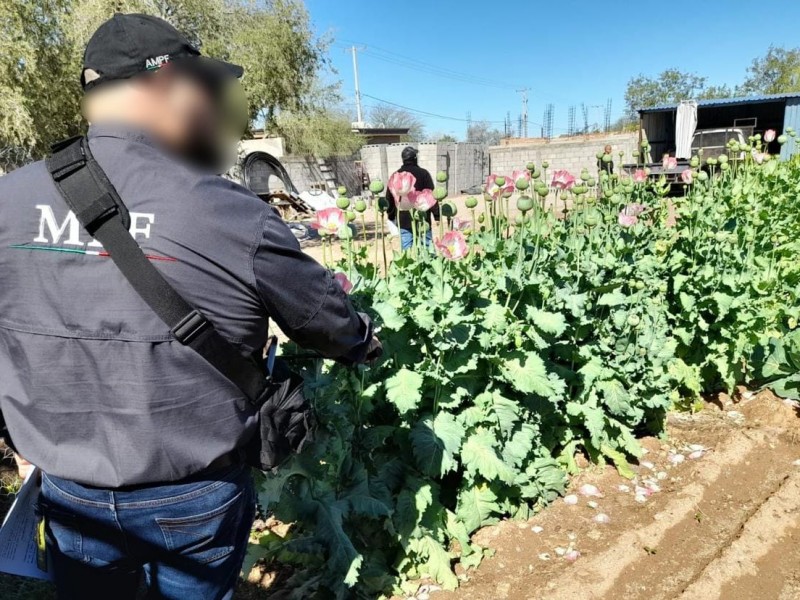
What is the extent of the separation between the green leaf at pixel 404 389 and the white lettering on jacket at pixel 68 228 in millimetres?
1224

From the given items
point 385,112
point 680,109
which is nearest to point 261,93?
point 680,109

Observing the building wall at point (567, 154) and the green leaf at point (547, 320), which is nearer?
the green leaf at point (547, 320)

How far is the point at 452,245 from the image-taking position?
87.0 inches

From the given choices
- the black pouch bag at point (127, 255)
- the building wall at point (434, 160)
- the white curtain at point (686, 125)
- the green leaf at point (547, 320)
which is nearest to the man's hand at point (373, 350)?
the black pouch bag at point (127, 255)

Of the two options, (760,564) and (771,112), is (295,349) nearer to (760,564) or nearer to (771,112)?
(760,564)

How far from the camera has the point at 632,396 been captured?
3.23 m

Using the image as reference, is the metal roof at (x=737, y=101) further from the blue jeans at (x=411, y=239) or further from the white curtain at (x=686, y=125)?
the blue jeans at (x=411, y=239)

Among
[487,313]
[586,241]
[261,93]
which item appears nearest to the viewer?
[487,313]

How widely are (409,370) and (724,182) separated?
16.4 ft

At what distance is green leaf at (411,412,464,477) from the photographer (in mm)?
2348

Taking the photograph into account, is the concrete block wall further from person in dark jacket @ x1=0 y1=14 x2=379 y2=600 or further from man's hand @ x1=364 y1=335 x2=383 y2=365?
person in dark jacket @ x1=0 y1=14 x2=379 y2=600

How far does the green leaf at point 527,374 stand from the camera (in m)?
2.57

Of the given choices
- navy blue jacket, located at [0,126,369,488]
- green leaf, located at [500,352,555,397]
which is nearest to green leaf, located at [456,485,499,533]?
green leaf, located at [500,352,555,397]

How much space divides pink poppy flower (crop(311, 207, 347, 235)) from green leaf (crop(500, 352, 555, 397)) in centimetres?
102
